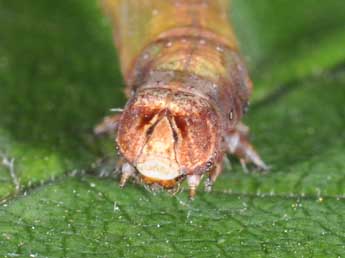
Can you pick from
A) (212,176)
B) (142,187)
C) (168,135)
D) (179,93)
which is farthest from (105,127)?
(168,135)

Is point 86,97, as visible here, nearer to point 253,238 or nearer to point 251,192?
point 251,192

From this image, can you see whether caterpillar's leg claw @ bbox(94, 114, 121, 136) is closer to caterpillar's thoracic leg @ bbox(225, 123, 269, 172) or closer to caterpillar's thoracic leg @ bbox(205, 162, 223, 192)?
caterpillar's thoracic leg @ bbox(225, 123, 269, 172)

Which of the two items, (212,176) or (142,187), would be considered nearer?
(212,176)

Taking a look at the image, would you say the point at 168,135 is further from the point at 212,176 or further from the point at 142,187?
the point at 142,187

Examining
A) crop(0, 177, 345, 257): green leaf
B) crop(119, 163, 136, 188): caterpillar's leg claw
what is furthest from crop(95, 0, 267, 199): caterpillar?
crop(0, 177, 345, 257): green leaf

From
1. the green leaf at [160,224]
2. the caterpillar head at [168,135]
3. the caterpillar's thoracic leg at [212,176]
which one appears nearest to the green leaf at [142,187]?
the green leaf at [160,224]

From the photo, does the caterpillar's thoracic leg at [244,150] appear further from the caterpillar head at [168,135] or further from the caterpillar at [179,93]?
the caterpillar head at [168,135]

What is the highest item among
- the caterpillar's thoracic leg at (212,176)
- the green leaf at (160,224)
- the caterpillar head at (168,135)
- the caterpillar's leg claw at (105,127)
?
the caterpillar head at (168,135)

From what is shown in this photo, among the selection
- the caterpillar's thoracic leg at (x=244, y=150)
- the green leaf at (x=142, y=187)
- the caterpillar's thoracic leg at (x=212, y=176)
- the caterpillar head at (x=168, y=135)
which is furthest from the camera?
the caterpillar's thoracic leg at (x=244, y=150)
